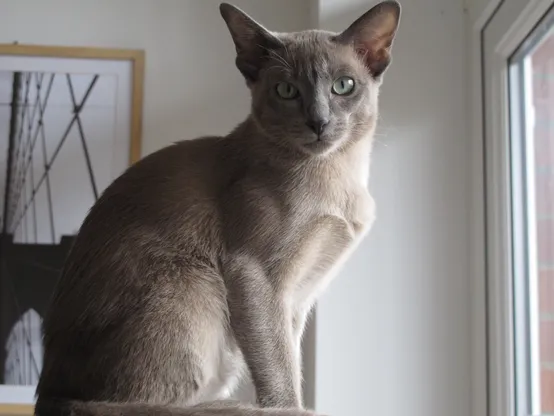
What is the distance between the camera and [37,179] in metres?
1.92

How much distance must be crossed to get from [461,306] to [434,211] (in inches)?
8.8

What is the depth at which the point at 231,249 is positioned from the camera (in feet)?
3.51

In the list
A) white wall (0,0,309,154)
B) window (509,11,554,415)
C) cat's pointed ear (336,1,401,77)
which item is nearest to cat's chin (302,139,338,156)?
cat's pointed ear (336,1,401,77)

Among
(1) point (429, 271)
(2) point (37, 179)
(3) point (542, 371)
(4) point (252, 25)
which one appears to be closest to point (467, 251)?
(1) point (429, 271)

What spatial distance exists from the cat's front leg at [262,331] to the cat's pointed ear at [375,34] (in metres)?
0.37

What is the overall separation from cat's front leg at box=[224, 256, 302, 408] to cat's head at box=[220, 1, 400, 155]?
21 centimetres

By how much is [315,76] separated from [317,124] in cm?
8

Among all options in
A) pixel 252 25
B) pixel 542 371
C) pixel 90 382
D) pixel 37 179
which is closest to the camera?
pixel 90 382

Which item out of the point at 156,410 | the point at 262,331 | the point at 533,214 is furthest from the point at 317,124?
the point at 533,214

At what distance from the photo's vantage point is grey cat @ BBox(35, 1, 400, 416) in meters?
1.00

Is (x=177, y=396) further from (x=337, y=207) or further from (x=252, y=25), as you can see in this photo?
(x=252, y=25)

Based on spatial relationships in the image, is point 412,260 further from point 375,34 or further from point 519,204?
point 375,34

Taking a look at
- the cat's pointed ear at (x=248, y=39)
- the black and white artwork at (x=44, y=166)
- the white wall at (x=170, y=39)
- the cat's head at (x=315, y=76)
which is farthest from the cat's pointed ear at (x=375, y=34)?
the black and white artwork at (x=44, y=166)

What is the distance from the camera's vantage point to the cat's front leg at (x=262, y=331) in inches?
40.9
